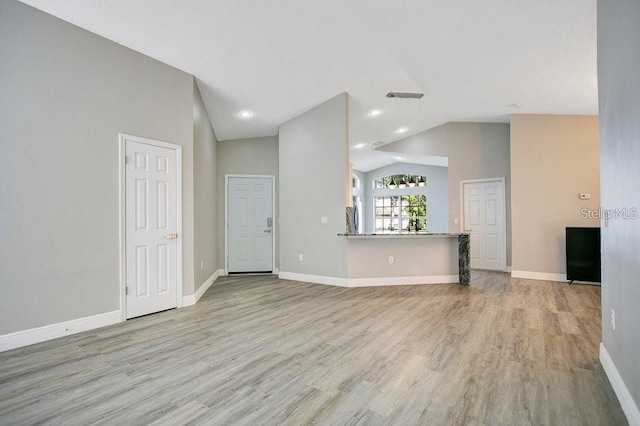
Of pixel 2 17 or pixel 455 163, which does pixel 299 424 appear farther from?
pixel 455 163

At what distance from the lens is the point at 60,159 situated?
2.95 meters

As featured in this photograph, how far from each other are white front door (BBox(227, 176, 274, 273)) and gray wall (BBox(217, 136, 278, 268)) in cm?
13

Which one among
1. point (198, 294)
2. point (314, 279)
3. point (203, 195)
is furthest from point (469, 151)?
point (198, 294)

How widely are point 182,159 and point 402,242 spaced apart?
3.64m

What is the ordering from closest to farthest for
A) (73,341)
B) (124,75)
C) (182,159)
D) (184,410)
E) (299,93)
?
1. (184,410)
2. (73,341)
3. (124,75)
4. (182,159)
5. (299,93)

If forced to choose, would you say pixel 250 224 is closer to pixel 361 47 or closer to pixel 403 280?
pixel 403 280

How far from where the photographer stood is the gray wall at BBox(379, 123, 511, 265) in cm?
679

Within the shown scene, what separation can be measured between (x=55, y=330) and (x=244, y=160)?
4.39 meters

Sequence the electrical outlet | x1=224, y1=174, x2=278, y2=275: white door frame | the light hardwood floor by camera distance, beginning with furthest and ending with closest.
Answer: x1=224, y1=174, x2=278, y2=275: white door frame, the electrical outlet, the light hardwood floor

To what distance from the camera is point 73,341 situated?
9.24 feet

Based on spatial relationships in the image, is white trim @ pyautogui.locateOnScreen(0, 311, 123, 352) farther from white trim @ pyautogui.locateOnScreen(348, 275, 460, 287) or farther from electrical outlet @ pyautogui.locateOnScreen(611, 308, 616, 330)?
electrical outlet @ pyautogui.locateOnScreen(611, 308, 616, 330)

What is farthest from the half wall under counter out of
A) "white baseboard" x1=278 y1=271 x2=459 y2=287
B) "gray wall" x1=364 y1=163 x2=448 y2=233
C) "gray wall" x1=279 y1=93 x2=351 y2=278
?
"gray wall" x1=364 y1=163 x2=448 y2=233

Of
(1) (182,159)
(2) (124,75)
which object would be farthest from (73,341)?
(2) (124,75)

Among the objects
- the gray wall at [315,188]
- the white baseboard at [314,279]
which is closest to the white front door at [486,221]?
the gray wall at [315,188]
